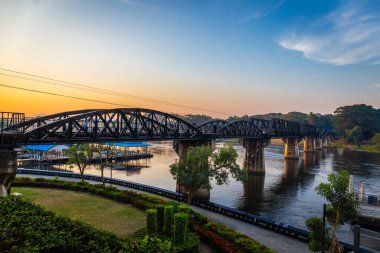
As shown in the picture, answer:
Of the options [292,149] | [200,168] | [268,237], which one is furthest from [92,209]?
[292,149]

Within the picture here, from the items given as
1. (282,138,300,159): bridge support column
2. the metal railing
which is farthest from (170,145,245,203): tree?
(282,138,300,159): bridge support column

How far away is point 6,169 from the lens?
28.3m

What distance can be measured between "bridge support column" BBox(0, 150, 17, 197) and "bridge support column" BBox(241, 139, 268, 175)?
74.1m

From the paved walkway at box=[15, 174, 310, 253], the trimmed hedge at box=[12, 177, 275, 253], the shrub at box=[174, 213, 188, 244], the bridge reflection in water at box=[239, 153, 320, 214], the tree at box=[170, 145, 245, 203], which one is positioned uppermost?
the tree at box=[170, 145, 245, 203]

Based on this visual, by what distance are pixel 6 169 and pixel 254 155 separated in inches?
3084

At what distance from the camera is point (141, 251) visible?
43.4 ft

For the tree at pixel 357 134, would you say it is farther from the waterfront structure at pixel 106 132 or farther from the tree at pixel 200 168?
the tree at pixel 200 168

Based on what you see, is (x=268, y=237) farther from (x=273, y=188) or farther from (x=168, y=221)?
(x=273, y=188)

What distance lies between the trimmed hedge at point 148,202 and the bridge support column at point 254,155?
190 feet

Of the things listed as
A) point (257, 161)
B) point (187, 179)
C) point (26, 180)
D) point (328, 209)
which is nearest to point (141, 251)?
point (328, 209)

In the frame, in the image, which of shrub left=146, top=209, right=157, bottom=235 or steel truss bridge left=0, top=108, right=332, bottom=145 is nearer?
shrub left=146, top=209, right=157, bottom=235

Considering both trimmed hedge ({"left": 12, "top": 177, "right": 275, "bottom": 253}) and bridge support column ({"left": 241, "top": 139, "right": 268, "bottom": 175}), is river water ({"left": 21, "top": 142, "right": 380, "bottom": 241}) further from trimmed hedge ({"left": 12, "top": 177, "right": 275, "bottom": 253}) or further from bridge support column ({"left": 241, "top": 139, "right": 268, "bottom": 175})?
trimmed hedge ({"left": 12, "top": 177, "right": 275, "bottom": 253})

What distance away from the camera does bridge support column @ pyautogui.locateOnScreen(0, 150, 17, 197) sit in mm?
27984

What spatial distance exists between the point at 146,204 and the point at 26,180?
27.8 m
